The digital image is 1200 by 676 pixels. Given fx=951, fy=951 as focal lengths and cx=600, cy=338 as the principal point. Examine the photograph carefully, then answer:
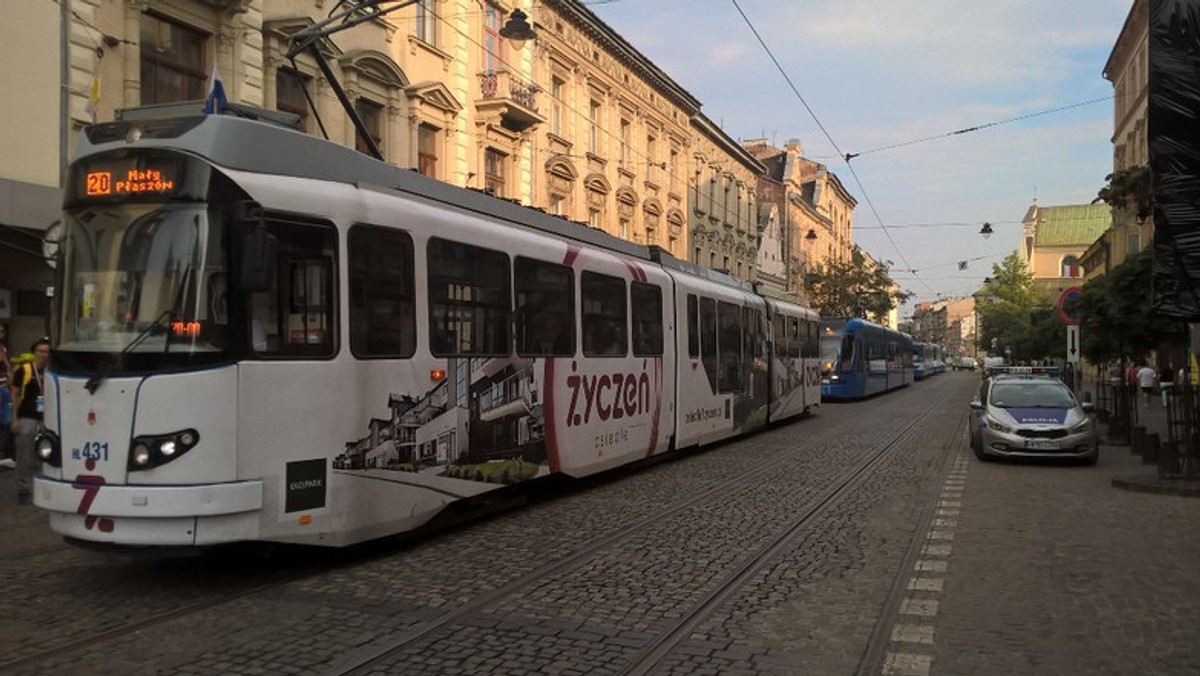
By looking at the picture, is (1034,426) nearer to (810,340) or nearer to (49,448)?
(810,340)

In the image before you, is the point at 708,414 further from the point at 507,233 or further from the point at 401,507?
the point at 401,507

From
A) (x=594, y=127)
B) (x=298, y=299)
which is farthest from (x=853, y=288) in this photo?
(x=298, y=299)

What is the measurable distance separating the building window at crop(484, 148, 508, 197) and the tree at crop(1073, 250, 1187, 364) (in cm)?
1473

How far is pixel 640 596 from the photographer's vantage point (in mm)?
6688

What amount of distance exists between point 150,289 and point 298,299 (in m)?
0.99

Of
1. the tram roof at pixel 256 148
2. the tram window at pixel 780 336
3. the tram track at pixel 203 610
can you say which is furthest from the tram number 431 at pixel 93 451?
the tram window at pixel 780 336

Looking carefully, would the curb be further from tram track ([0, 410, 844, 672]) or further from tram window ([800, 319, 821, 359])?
tram window ([800, 319, 821, 359])

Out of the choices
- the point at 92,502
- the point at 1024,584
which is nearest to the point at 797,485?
the point at 1024,584

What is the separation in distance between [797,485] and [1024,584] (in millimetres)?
5329

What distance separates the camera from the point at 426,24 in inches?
921

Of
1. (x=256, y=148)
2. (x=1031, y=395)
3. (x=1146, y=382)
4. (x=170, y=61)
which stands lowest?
(x=1146, y=382)

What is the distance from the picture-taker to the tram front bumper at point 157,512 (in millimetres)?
6246

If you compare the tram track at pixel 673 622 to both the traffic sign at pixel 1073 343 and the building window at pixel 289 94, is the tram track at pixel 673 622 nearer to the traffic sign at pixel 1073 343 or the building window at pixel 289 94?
the building window at pixel 289 94

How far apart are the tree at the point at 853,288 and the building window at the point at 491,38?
3546 centimetres
